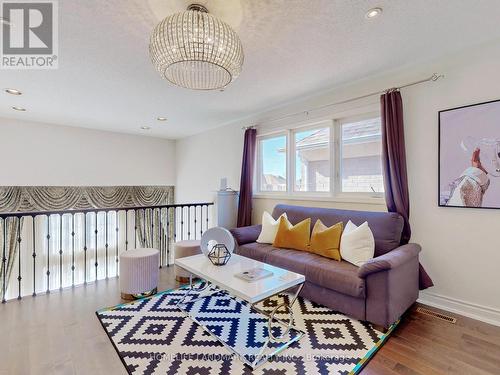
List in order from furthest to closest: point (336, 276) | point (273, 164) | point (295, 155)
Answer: point (273, 164)
point (295, 155)
point (336, 276)

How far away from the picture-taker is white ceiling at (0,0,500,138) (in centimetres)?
173

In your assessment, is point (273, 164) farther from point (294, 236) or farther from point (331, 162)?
point (294, 236)

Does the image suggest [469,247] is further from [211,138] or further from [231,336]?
[211,138]

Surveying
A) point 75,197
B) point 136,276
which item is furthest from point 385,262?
point 75,197

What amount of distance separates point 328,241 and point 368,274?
654 millimetres

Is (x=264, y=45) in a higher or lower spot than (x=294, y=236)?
higher

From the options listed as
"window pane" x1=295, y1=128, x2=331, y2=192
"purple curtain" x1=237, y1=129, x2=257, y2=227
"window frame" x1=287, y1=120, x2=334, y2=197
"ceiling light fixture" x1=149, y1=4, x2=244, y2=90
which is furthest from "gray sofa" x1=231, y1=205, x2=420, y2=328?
"ceiling light fixture" x1=149, y1=4, x2=244, y2=90

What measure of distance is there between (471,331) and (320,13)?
9.21ft

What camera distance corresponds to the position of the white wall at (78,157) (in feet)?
15.1

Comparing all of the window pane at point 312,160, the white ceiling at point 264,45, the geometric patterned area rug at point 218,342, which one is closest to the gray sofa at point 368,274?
the geometric patterned area rug at point 218,342

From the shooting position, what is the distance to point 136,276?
8.60 feet

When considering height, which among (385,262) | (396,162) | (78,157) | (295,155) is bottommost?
(385,262)

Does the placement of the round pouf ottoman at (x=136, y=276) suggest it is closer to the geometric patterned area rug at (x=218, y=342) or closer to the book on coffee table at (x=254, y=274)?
the geometric patterned area rug at (x=218, y=342)

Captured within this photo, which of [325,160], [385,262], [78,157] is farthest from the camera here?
[78,157]
